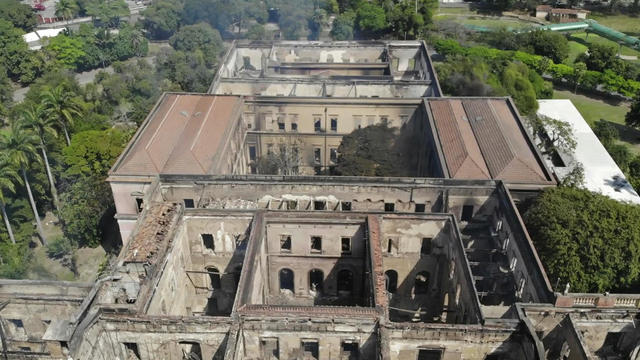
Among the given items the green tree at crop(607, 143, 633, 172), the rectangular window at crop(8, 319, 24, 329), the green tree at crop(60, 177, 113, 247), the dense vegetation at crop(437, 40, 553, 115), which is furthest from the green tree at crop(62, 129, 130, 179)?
the green tree at crop(607, 143, 633, 172)

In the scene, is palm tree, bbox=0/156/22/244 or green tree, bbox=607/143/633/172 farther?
green tree, bbox=607/143/633/172

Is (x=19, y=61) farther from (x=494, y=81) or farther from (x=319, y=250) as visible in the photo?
(x=494, y=81)

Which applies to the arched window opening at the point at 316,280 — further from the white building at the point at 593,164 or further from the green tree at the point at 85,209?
the white building at the point at 593,164

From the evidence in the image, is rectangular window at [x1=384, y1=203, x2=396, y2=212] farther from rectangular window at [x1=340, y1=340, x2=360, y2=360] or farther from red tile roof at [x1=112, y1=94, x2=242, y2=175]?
red tile roof at [x1=112, y1=94, x2=242, y2=175]

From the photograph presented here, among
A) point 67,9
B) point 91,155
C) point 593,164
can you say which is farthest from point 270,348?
point 67,9

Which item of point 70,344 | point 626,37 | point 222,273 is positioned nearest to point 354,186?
point 222,273

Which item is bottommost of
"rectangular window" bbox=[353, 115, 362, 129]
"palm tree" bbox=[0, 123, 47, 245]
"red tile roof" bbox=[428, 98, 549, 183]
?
"rectangular window" bbox=[353, 115, 362, 129]

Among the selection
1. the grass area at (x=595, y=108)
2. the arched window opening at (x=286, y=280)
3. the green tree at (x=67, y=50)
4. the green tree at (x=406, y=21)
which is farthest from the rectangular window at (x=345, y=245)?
the green tree at (x=67, y=50)
